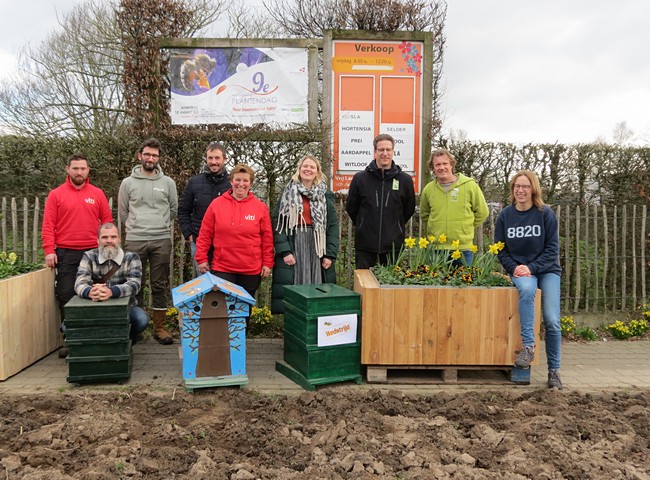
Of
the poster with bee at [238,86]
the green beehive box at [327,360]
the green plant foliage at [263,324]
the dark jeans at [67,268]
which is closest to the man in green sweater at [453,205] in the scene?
the green beehive box at [327,360]

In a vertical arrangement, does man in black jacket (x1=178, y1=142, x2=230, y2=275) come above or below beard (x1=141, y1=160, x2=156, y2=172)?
below

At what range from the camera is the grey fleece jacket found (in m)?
5.68

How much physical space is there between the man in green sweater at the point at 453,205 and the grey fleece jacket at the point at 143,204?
9.57ft

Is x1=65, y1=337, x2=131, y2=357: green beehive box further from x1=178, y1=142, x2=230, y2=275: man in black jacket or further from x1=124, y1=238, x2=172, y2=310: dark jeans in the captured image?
x1=178, y1=142, x2=230, y2=275: man in black jacket

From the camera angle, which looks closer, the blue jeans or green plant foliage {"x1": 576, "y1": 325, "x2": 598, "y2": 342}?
the blue jeans

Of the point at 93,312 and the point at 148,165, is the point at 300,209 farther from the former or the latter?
the point at 93,312

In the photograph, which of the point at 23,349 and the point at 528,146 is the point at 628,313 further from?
the point at 23,349

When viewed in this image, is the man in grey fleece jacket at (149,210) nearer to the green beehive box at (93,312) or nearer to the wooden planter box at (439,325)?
the green beehive box at (93,312)

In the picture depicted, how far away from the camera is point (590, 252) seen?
23.6 feet

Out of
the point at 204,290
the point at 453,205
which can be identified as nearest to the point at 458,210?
the point at 453,205

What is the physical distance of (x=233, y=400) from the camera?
4238mm

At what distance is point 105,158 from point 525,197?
16.8ft

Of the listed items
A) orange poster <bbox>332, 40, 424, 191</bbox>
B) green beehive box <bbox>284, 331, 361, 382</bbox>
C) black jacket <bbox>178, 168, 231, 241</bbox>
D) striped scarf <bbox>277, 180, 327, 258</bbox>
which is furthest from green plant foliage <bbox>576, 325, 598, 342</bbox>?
black jacket <bbox>178, 168, 231, 241</bbox>

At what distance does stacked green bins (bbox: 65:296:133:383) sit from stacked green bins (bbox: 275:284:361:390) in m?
1.52
